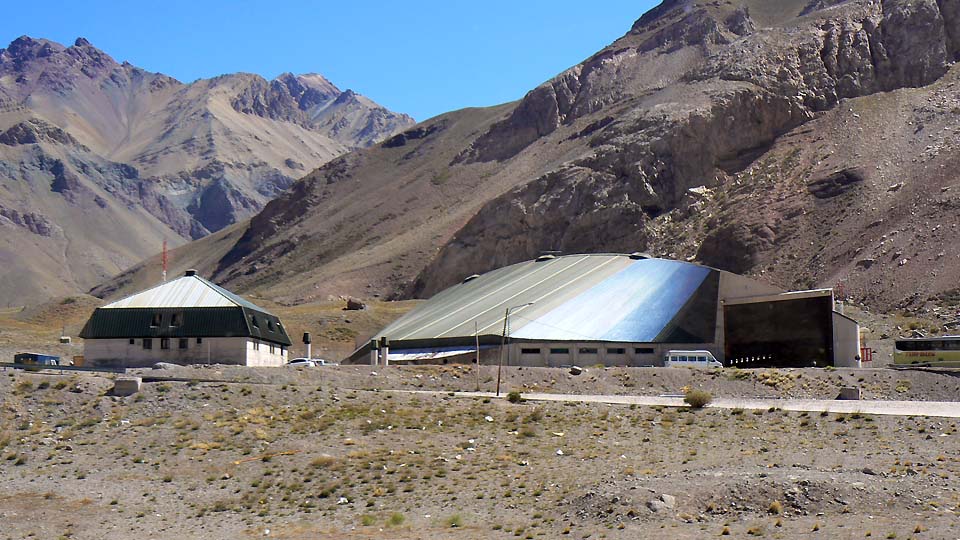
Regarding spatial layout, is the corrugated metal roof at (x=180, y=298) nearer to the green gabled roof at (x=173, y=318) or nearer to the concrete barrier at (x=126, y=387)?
the green gabled roof at (x=173, y=318)

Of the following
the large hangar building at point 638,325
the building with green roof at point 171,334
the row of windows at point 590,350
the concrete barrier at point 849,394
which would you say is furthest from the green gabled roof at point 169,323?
the concrete barrier at point 849,394

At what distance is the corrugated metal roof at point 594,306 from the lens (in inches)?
2307

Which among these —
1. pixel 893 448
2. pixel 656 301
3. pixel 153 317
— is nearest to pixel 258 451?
pixel 893 448

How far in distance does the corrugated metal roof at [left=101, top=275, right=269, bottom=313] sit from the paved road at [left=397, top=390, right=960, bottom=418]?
17069mm

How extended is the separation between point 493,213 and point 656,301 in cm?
7979

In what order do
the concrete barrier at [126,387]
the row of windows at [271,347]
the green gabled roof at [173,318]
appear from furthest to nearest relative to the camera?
the row of windows at [271,347]
the green gabled roof at [173,318]
the concrete barrier at [126,387]

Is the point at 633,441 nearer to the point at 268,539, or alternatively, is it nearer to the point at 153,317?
the point at 268,539

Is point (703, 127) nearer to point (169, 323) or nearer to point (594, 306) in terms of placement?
point (594, 306)

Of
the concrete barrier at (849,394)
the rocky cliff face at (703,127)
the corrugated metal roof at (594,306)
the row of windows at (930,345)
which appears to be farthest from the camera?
the rocky cliff face at (703,127)

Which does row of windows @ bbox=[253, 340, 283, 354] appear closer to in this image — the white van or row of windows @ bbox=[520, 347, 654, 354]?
row of windows @ bbox=[520, 347, 654, 354]

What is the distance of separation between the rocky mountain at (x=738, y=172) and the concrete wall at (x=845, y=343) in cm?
3662

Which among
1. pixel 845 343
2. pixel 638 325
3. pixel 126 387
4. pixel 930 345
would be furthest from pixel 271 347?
pixel 930 345

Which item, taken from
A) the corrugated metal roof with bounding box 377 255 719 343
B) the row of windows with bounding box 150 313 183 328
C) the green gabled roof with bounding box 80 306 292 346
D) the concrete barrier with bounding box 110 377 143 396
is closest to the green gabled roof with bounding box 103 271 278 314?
the green gabled roof with bounding box 80 306 292 346

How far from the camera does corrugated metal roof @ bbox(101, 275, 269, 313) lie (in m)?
57.8
